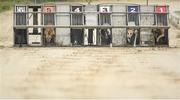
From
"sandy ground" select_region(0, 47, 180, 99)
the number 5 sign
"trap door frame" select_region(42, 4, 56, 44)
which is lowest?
"sandy ground" select_region(0, 47, 180, 99)

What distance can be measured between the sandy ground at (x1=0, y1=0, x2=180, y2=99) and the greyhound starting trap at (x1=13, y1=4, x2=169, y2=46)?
2.46 meters

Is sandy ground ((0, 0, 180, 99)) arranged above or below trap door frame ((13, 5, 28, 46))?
below

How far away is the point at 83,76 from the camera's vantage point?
15992mm

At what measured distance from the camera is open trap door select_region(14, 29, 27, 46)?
90.9 ft

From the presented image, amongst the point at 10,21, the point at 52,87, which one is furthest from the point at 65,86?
the point at 10,21

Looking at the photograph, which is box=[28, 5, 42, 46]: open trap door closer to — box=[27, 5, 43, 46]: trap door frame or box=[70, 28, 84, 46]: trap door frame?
box=[27, 5, 43, 46]: trap door frame

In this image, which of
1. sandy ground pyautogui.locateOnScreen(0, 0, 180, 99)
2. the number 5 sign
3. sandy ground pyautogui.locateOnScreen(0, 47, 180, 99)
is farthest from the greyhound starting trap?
sandy ground pyautogui.locateOnScreen(0, 47, 180, 99)

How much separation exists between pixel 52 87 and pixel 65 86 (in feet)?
1.22

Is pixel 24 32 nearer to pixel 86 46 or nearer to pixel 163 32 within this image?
pixel 86 46

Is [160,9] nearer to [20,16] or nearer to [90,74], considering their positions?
[20,16]

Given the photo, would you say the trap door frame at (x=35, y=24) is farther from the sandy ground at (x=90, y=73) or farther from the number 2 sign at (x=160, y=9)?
the number 2 sign at (x=160, y=9)

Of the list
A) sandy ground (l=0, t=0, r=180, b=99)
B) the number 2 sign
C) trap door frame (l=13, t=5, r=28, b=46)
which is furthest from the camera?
the number 2 sign

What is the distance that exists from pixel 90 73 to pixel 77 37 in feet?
35.7

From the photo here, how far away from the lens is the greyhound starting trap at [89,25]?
2742cm
